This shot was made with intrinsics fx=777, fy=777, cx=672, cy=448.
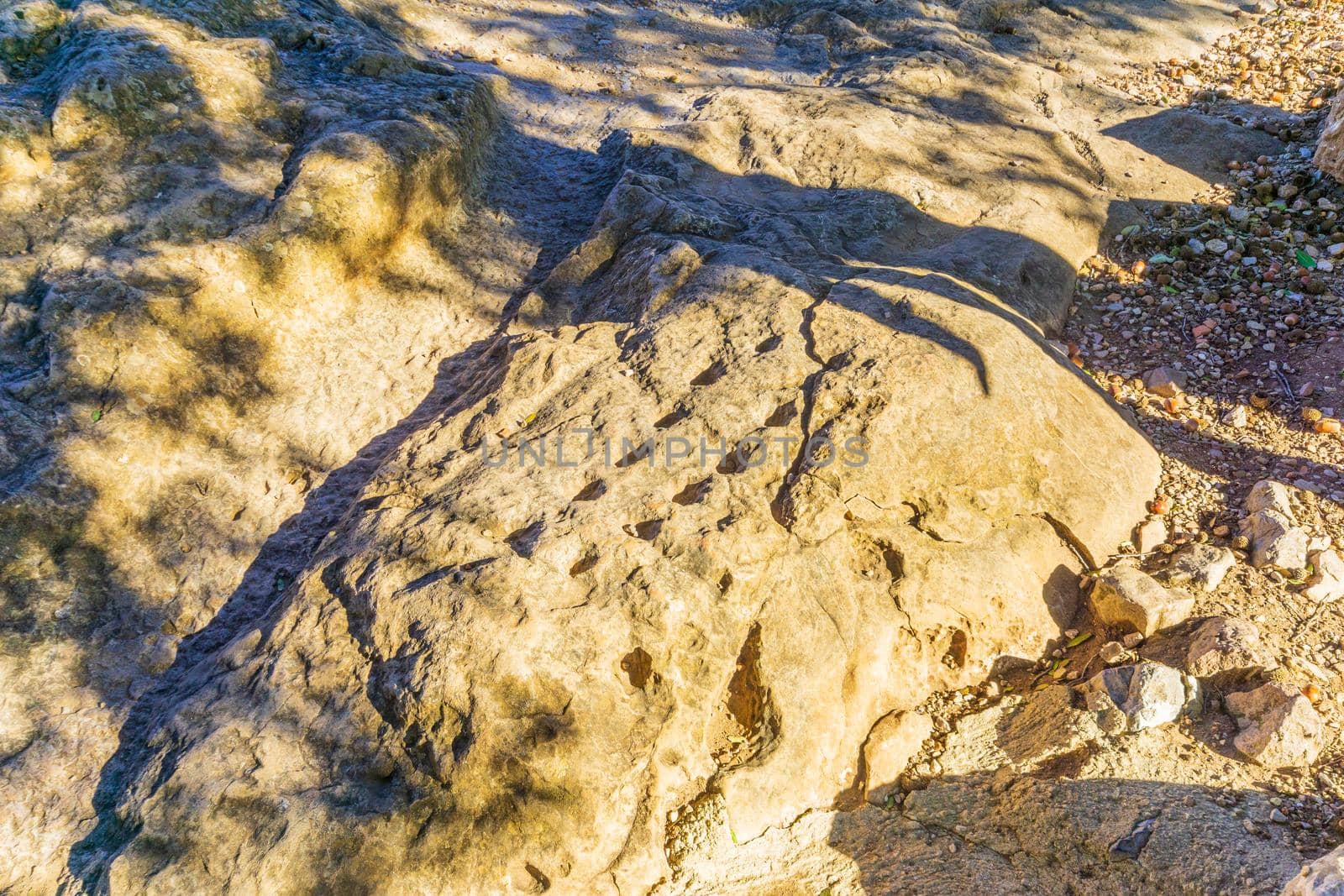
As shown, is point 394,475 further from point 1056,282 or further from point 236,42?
point 1056,282

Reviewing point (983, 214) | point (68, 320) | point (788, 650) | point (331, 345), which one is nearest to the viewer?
point (788, 650)

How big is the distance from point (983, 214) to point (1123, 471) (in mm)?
2367

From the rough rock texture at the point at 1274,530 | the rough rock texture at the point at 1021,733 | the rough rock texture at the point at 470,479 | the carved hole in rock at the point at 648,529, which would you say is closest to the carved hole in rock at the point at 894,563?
the rough rock texture at the point at 470,479

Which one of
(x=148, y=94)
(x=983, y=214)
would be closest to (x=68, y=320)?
(x=148, y=94)

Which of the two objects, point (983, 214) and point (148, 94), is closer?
point (148, 94)

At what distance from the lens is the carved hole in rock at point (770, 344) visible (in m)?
3.46

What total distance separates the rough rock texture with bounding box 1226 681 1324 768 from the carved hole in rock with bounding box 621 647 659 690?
1984 millimetres

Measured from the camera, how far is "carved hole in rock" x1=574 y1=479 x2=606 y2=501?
3.05m

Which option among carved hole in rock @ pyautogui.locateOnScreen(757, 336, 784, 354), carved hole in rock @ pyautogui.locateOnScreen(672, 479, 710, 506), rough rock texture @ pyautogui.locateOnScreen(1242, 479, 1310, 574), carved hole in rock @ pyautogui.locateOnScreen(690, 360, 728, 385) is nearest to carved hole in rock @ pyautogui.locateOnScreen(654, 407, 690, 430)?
carved hole in rock @ pyautogui.locateOnScreen(690, 360, 728, 385)

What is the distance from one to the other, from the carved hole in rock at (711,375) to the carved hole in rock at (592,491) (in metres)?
0.66

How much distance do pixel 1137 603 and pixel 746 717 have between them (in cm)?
158

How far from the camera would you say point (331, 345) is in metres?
4.30

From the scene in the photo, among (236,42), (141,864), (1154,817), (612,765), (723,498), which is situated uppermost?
(236,42)

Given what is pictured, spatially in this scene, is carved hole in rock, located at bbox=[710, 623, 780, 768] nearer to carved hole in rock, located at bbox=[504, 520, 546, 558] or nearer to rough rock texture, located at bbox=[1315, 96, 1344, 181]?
carved hole in rock, located at bbox=[504, 520, 546, 558]
